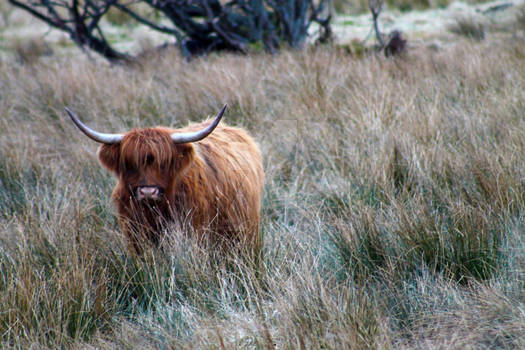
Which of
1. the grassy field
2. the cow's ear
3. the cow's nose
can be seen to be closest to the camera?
the grassy field

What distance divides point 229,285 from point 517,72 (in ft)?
14.1

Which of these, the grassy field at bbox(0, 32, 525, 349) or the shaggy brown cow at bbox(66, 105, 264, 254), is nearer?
the grassy field at bbox(0, 32, 525, 349)

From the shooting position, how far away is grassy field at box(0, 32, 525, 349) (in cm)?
249

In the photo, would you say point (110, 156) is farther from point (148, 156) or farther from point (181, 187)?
point (181, 187)

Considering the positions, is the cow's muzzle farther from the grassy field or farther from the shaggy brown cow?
the grassy field

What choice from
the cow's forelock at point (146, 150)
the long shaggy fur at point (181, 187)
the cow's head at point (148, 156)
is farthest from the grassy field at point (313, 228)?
the cow's forelock at point (146, 150)

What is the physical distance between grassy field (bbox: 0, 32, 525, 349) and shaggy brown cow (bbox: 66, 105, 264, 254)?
18 centimetres

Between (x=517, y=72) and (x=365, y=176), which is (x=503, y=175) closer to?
(x=365, y=176)

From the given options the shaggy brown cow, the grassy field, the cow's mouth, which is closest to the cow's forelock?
the shaggy brown cow

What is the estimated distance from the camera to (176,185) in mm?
3277

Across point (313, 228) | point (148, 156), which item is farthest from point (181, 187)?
point (313, 228)

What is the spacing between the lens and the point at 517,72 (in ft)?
18.9

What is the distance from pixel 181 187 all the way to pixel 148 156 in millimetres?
294

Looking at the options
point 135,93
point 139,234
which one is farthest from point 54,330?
point 135,93
